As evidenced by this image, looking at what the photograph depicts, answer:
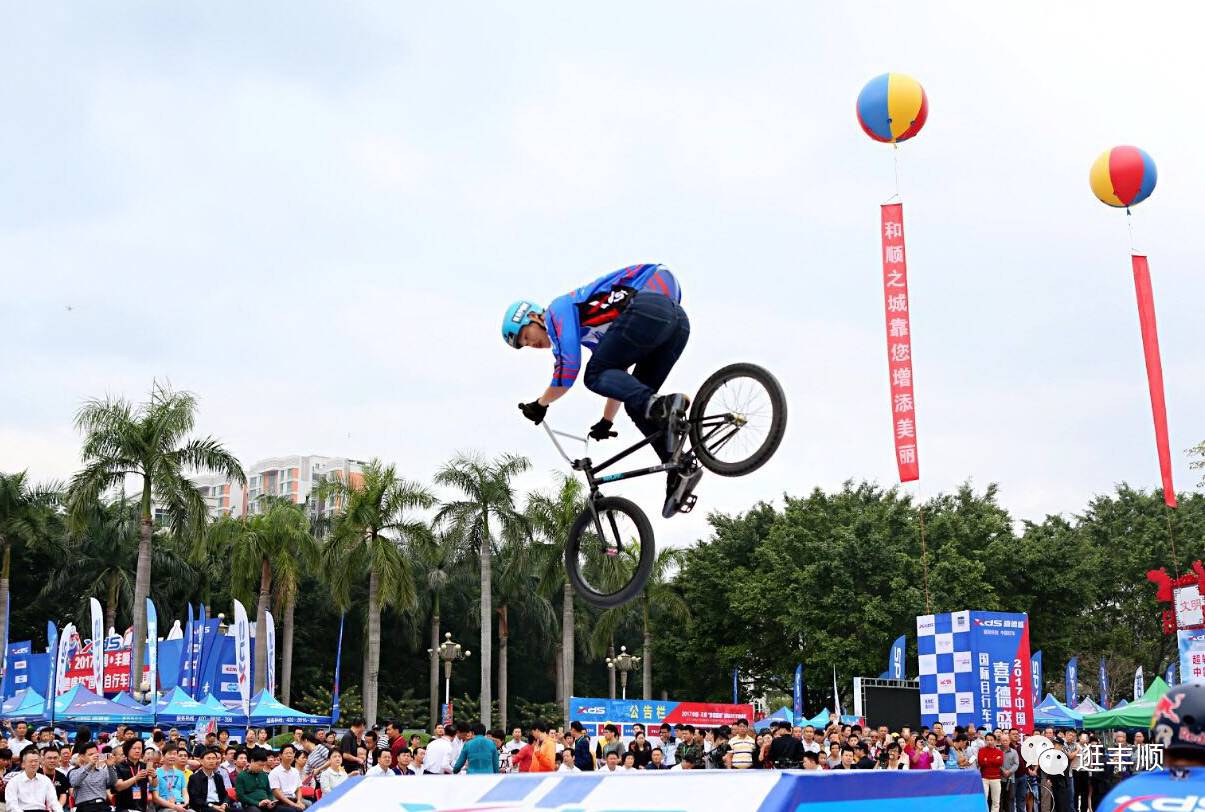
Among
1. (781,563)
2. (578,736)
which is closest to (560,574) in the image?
(781,563)

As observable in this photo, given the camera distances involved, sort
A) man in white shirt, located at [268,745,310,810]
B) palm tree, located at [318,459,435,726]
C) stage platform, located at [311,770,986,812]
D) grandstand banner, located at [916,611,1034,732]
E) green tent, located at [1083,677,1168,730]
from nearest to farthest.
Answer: stage platform, located at [311,770,986,812] → man in white shirt, located at [268,745,310,810] → grandstand banner, located at [916,611,1034,732] → green tent, located at [1083,677,1168,730] → palm tree, located at [318,459,435,726]

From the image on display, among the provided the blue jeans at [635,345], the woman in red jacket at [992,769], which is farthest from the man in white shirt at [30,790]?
the woman in red jacket at [992,769]

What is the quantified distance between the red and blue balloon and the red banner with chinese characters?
7.93m

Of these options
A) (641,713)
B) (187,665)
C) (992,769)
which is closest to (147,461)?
(187,665)

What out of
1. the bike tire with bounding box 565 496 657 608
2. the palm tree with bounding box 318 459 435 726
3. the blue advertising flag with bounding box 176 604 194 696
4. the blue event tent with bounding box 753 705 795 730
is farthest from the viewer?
the palm tree with bounding box 318 459 435 726

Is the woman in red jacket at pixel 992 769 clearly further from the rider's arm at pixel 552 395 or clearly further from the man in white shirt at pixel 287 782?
the rider's arm at pixel 552 395

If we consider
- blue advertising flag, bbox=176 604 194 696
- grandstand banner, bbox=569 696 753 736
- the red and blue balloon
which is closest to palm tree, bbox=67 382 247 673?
blue advertising flag, bbox=176 604 194 696

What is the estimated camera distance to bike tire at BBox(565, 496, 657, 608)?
9.27 metres

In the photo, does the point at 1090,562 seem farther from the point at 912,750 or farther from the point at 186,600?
the point at 186,600

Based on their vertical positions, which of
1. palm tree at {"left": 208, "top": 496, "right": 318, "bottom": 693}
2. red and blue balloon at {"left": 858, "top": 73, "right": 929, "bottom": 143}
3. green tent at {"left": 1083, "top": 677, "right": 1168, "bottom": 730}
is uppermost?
red and blue balloon at {"left": 858, "top": 73, "right": 929, "bottom": 143}

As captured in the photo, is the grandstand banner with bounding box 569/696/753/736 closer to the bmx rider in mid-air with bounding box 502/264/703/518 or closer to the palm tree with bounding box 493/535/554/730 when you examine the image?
the bmx rider in mid-air with bounding box 502/264/703/518

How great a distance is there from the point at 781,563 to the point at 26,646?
28752mm

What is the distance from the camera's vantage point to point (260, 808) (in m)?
14.7

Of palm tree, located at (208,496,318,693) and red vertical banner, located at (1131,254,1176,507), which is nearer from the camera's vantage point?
red vertical banner, located at (1131,254,1176,507)
